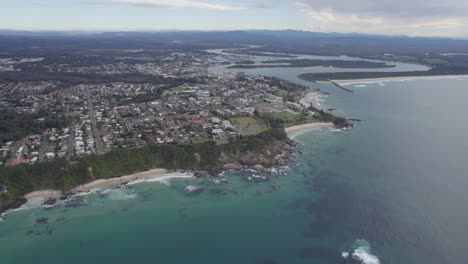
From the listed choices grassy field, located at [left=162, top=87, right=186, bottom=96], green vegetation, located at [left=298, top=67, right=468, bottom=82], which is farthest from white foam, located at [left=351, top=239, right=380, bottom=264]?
green vegetation, located at [left=298, top=67, right=468, bottom=82]

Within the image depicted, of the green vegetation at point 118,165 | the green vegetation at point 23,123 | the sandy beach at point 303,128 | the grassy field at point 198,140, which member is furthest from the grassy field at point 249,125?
the green vegetation at point 23,123

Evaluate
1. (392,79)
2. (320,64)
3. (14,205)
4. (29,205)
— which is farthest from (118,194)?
(320,64)

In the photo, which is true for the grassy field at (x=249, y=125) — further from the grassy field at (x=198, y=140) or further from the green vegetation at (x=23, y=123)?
the green vegetation at (x=23, y=123)

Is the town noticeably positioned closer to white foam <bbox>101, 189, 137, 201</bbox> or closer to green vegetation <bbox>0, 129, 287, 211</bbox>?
green vegetation <bbox>0, 129, 287, 211</bbox>

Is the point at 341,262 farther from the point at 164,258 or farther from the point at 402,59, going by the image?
the point at 402,59

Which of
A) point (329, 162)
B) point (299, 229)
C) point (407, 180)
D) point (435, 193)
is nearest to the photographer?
point (299, 229)

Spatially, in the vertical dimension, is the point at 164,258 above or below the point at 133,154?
below

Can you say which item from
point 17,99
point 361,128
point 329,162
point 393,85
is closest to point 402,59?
point 393,85

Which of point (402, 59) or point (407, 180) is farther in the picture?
point (402, 59)
